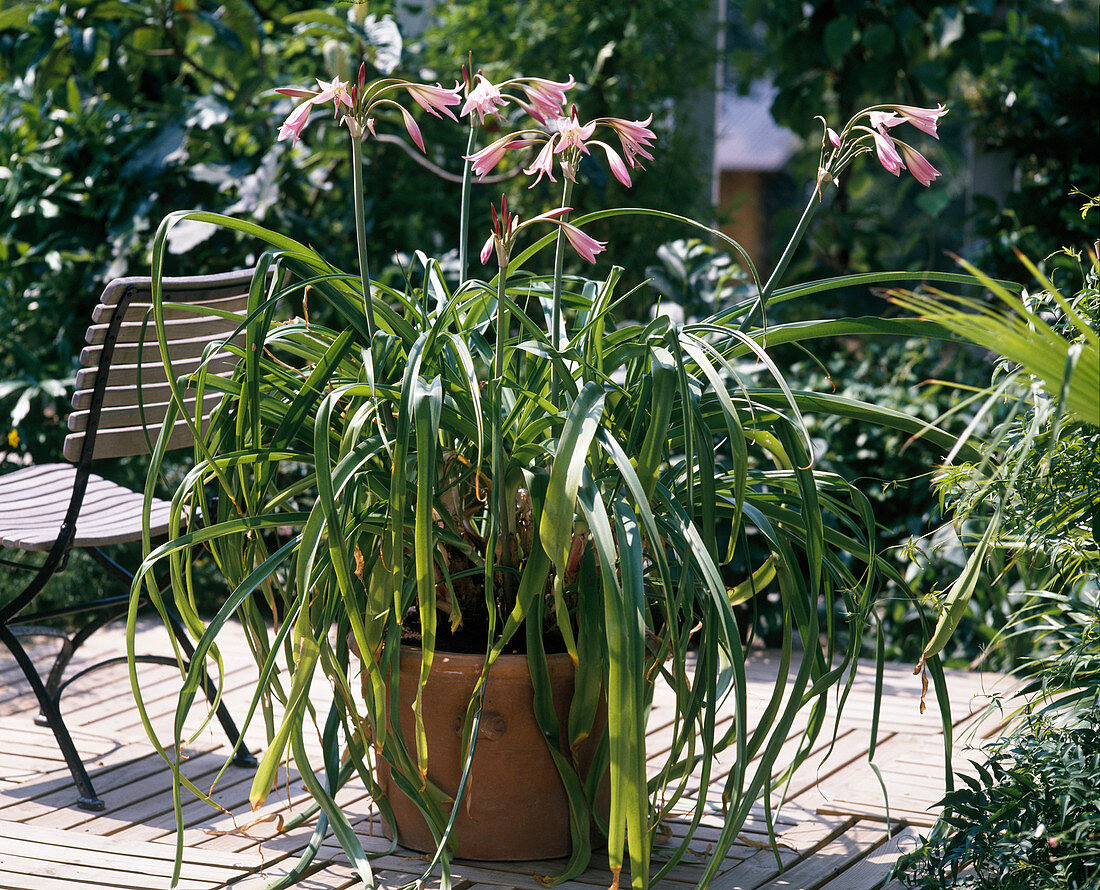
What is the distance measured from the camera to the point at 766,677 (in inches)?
113

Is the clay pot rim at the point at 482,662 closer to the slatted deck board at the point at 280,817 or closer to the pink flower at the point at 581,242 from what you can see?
the slatted deck board at the point at 280,817

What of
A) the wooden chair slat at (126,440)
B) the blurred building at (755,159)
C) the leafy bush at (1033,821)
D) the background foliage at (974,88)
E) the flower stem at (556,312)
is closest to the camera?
the leafy bush at (1033,821)

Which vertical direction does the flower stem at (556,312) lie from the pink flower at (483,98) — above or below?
below

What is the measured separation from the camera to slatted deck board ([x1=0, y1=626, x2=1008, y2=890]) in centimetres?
173

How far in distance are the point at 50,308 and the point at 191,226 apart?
0.71 m

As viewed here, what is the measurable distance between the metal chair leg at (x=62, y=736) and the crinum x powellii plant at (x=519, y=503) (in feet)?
1.57

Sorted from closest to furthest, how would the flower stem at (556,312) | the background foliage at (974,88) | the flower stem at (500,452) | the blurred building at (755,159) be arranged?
the flower stem at (500,452) → the flower stem at (556,312) → the background foliage at (974,88) → the blurred building at (755,159)

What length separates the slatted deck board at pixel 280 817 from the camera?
1.73 meters

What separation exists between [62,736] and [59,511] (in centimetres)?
44

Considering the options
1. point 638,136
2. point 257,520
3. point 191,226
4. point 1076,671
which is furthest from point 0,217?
point 1076,671

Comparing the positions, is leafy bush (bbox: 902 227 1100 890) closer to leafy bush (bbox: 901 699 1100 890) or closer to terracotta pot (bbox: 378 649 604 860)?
leafy bush (bbox: 901 699 1100 890)

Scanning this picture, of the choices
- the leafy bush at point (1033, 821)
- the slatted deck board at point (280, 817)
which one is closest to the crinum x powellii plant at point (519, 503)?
the slatted deck board at point (280, 817)

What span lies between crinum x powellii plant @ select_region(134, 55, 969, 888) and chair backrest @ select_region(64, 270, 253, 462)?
0.32 m

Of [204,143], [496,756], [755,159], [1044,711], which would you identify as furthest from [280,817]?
[755,159]
